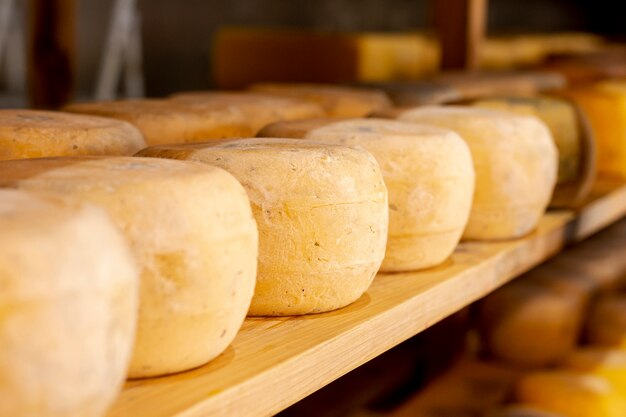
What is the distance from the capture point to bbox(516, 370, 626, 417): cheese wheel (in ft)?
4.56

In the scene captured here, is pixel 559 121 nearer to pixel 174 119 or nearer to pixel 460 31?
pixel 174 119

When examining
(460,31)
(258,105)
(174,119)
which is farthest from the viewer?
(460,31)

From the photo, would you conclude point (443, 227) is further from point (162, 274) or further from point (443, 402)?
point (443, 402)

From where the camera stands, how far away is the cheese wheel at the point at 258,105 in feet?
3.66

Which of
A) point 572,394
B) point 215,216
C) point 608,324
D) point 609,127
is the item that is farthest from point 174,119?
point 608,324

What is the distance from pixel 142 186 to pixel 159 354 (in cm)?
11

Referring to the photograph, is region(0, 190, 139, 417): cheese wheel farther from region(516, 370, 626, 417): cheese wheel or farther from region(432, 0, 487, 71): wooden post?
region(432, 0, 487, 71): wooden post

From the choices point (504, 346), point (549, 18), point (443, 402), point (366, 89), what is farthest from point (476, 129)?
point (549, 18)

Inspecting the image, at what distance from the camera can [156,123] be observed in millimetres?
987

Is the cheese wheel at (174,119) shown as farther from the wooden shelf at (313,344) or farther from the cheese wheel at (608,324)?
the cheese wheel at (608,324)

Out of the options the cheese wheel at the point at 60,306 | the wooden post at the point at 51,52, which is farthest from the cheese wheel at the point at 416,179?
the wooden post at the point at 51,52

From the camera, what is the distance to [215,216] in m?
0.59

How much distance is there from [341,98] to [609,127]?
557mm

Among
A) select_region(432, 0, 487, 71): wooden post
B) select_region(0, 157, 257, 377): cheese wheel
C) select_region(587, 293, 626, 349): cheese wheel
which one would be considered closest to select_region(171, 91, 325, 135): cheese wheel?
select_region(0, 157, 257, 377): cheese wheel
